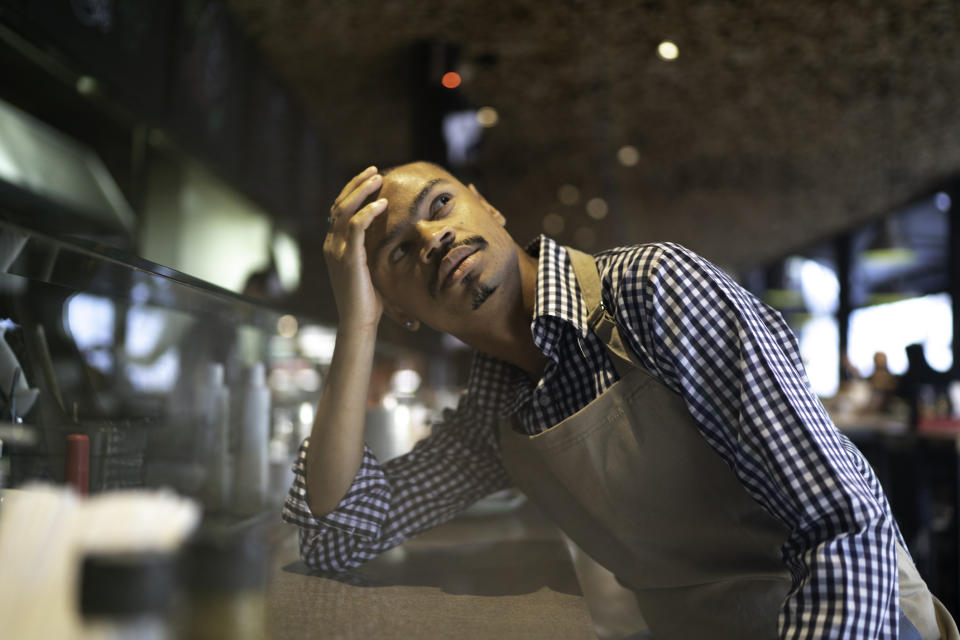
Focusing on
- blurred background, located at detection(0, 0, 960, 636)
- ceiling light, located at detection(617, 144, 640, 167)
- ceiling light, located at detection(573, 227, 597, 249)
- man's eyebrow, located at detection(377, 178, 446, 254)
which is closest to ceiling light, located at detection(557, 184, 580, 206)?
blurred background, located at detection(0, 0, 960, 636)

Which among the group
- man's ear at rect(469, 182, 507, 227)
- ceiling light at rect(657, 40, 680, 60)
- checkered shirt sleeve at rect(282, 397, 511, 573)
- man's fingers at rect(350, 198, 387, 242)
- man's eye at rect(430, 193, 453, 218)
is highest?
ceiling light at rect(657, 40, 680, 60)

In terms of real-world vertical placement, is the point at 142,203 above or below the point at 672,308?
above

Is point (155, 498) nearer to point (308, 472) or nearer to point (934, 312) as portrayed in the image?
point (308, 472)

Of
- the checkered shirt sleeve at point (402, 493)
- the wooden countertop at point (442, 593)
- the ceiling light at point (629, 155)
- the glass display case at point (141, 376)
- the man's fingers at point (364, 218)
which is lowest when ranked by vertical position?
the wooden countertop at point (442, 593)

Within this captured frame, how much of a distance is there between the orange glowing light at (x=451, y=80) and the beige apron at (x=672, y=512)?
7.60 ft

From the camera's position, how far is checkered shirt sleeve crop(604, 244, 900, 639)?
61 cm

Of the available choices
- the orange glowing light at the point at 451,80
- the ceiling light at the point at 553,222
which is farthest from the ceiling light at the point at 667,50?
the ceiling light at the point at 553,222

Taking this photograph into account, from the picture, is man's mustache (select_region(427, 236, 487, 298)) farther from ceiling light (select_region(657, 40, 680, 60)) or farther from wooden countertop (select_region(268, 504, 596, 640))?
ceiling light (select_region(657, 40, 680, 60))

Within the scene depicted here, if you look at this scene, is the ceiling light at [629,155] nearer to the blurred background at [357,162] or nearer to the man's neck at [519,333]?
the blurred background at [357,162]

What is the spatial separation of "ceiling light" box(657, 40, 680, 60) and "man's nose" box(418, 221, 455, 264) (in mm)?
2135

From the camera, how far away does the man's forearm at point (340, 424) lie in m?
0.91

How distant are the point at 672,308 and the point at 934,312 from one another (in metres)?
6.31

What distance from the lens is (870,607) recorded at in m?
0.60

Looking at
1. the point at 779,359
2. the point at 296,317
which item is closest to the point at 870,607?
the point at 779,359
